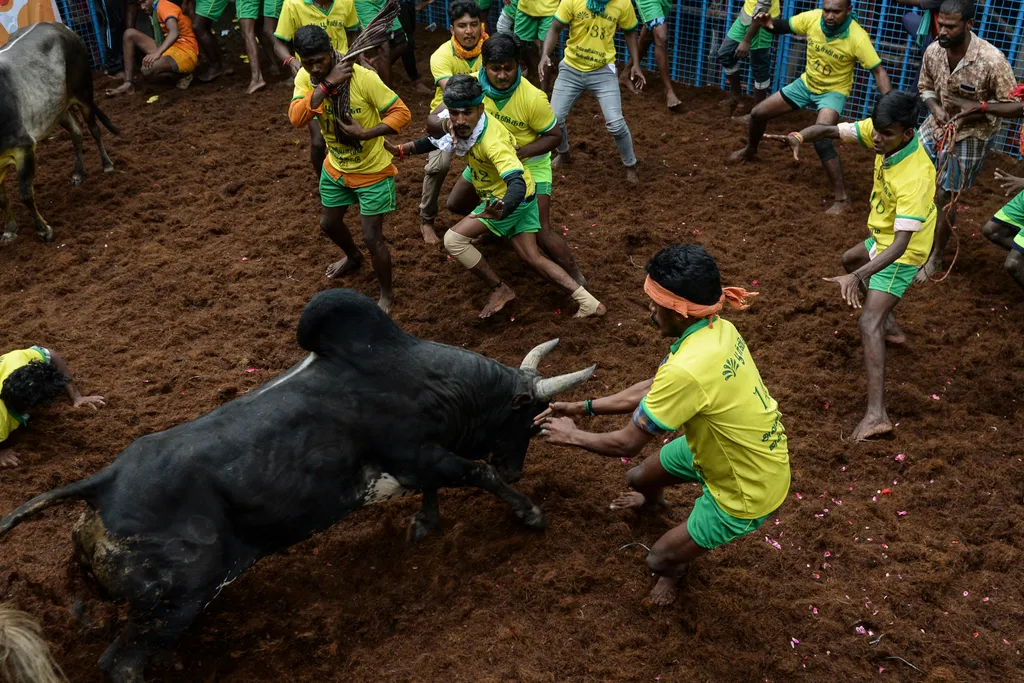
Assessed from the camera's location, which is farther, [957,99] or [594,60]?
[594,60]

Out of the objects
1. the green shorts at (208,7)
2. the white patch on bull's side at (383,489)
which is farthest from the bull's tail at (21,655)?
the green shorts at (208,7)

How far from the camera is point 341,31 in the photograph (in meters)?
9.11

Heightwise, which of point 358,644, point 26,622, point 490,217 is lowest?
point 358,644

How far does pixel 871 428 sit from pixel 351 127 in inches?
152

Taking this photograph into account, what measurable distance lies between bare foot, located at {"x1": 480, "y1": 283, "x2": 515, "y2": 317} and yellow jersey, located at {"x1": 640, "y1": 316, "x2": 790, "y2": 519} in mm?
2799

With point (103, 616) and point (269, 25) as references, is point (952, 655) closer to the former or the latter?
point (103, 616)

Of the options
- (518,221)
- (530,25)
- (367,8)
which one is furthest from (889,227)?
(367,8)

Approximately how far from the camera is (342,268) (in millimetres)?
7395

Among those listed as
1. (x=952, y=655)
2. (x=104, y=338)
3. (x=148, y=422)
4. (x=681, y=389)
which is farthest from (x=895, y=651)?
(x=104, y=338)

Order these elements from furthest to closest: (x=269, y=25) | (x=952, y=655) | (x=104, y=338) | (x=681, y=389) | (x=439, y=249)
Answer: (x=269, y=25), (x=439, y=249), (x=104, y=338), (x=952, y=655), (x=681, y=389)

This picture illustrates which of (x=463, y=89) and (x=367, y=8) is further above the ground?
(x=463, y=89)

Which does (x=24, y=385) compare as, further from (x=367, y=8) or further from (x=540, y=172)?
(x=367, y=8)

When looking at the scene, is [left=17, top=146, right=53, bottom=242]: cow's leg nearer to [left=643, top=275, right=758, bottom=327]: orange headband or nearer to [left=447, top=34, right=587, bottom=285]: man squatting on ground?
[left=447, top=34, right=587, bottom=285]: man squatting on ground

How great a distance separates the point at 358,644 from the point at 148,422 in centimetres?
229
